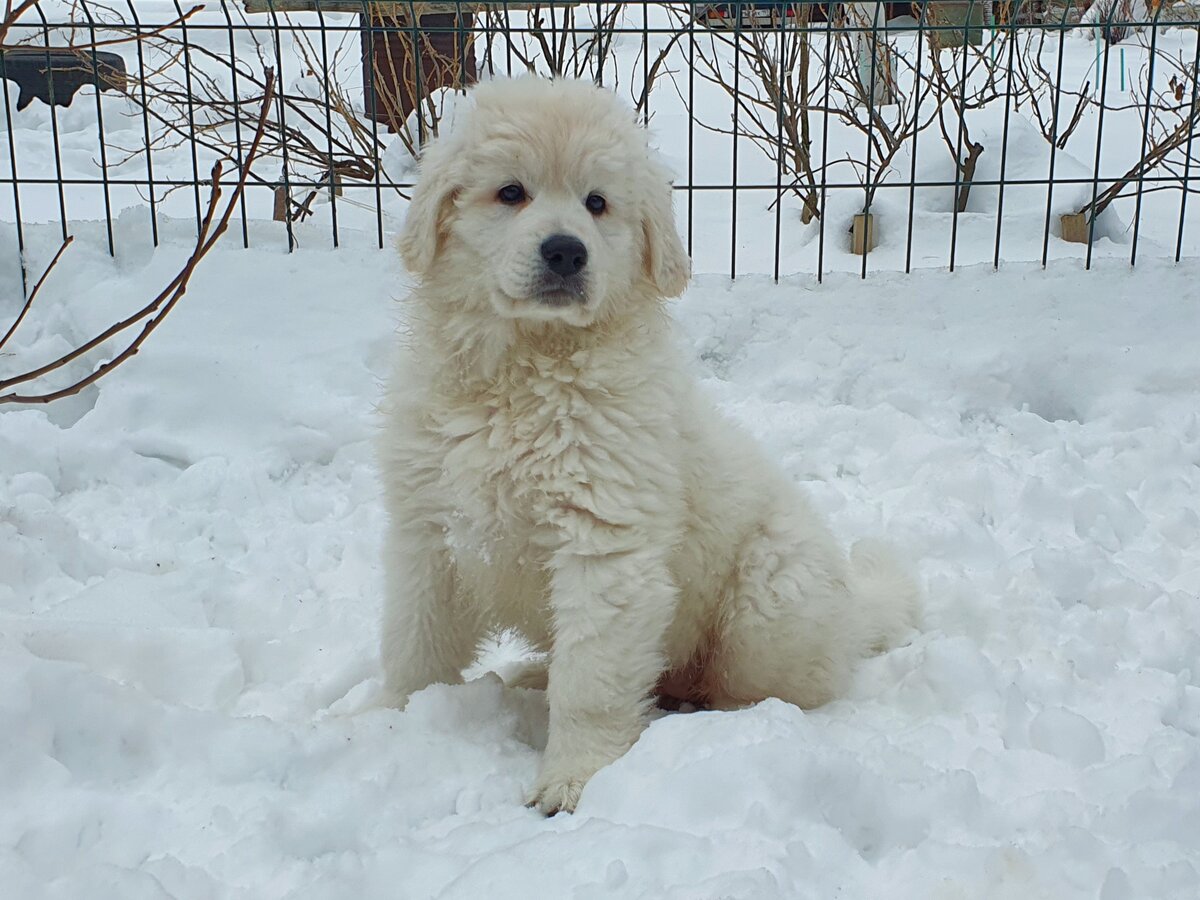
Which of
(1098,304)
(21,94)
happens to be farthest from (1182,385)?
(21,94)

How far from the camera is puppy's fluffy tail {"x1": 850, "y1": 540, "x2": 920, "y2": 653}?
3160mm

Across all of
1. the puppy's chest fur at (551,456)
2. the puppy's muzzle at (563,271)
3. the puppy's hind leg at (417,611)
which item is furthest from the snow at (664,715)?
the puppy's muzzle at (563,271)

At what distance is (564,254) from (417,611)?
0.92 m

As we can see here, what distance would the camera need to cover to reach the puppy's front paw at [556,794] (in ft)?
7.80

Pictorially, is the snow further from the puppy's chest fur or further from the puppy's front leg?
the puppy's chest fur

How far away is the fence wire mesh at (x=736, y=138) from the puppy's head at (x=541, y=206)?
2204mm

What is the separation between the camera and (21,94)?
377 inches

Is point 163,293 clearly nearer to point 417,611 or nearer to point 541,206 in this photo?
point 541,206

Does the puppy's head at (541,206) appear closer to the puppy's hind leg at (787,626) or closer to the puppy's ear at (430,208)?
the puppy's ear at (430,208)

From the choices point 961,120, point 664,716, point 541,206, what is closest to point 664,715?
point 664,716

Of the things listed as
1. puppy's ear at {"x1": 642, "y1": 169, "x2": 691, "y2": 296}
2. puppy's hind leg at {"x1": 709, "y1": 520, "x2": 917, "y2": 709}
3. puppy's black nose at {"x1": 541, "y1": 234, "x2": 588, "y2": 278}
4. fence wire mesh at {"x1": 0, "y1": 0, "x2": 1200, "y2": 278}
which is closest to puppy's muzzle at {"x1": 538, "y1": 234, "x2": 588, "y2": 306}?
puppy's black nose at {"x1": 541, "y1": 234, "x2": 588, "y2": 278}

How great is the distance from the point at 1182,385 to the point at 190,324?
161 inches

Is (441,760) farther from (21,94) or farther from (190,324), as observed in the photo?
(21,94)

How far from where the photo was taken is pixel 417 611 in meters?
2.82
